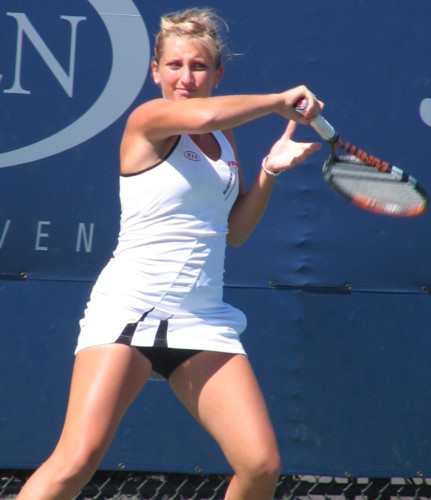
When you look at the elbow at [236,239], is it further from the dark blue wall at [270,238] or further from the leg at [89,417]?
the dark blue wall at [270,238]

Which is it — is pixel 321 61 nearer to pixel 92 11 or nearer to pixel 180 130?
pixel 92 11

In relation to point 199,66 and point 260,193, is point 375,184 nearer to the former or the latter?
point 260,193

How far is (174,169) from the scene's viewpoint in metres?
2.81

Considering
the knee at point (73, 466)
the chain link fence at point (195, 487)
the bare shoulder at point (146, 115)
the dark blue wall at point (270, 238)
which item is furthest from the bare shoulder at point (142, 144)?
the chain link fence at point (195, 487)

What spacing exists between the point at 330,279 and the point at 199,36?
1.36 metres

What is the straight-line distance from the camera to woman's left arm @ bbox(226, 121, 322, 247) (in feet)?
9.97

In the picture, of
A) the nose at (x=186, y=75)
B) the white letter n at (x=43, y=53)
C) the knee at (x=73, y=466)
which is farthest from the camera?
the white letter n at (x=43, y=53)

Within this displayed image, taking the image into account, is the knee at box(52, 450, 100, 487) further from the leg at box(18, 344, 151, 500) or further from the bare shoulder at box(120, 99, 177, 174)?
the bare shoulder at box(120, 99, 177, 174)

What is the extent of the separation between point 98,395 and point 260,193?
2.68 ft

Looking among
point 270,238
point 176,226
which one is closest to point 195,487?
point 270,238

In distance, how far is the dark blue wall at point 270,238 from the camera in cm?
391

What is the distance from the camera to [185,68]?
9.62 feet

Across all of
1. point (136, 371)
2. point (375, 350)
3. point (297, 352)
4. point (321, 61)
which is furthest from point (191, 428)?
point (321, 61)

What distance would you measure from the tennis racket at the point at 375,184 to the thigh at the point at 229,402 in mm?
648
